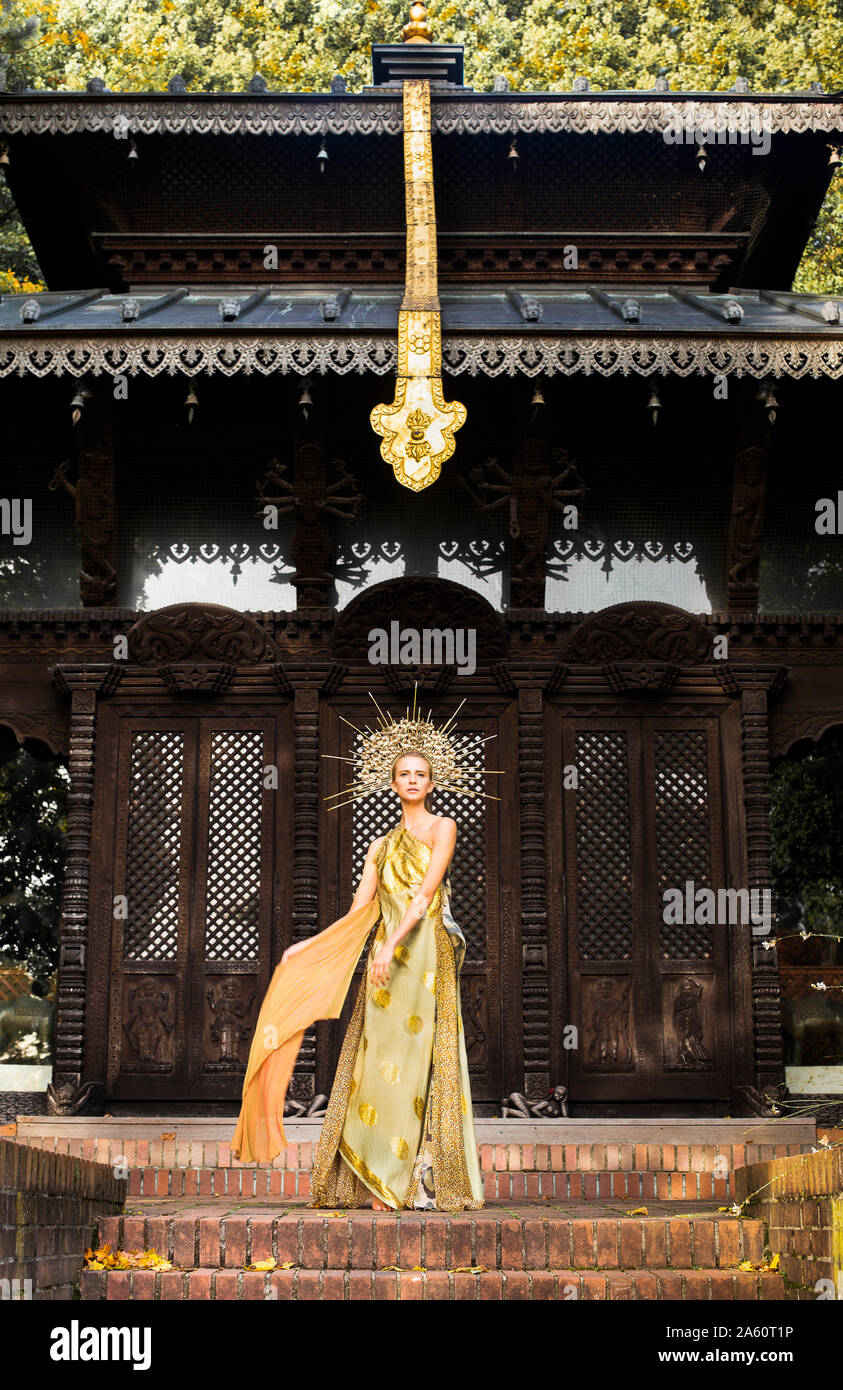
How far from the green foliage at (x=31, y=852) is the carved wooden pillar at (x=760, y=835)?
10509 millimetres

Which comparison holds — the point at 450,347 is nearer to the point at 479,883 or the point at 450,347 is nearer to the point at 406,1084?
the point at 479,883

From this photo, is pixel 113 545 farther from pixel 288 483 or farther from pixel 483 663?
pixel 483 663

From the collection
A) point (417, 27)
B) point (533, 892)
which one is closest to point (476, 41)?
point (417, 27)

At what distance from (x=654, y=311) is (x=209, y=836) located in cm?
480

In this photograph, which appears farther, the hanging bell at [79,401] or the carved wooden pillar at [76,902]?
the carved wooden pillar at [76,902]

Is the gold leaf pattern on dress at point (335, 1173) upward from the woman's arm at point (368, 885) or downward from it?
downward

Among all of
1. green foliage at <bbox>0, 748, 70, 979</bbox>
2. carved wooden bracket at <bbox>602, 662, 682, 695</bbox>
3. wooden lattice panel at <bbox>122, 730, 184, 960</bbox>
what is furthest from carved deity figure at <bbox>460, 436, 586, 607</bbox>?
green foliage at <bbox>0, 748, 70, 979</bbox>

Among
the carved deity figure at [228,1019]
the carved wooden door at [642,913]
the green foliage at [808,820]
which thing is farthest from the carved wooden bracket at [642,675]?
the green foliage at [808,820]

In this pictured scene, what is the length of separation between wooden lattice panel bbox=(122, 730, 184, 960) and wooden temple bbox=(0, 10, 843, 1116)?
0.07ft

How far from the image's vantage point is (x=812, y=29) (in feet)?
76.2

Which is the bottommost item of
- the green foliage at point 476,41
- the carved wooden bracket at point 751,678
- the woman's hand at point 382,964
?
the woman's hand at point 382,964

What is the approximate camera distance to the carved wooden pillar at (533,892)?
9.56 m

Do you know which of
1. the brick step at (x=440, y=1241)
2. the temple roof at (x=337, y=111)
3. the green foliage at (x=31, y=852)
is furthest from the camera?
the green foliage at (x=31, y=852)

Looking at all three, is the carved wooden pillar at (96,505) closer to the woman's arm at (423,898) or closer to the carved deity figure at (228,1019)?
the carved deity figure at (228,1019)
